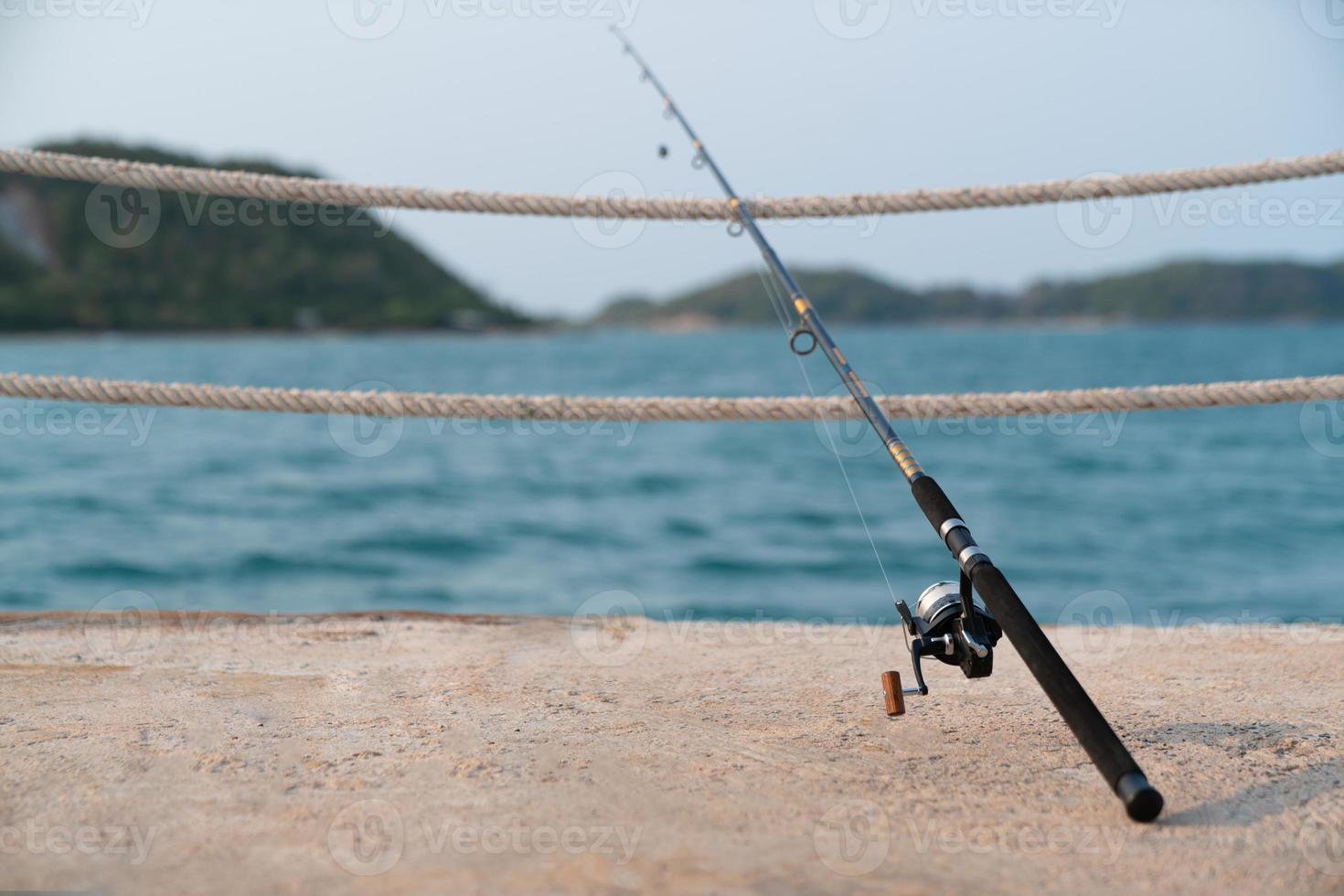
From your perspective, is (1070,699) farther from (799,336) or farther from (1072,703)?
(799,336)

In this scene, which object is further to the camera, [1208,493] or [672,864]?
[1208,493]

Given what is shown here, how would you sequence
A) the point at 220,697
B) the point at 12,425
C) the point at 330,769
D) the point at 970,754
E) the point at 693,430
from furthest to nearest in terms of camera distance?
the point at 693,430, the point at 12,425, the point at 220,697, the point at 970,754, the point at 330,769

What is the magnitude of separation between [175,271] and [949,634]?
6482cm

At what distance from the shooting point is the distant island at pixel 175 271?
56062 millimetres

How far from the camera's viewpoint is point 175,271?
5900cm

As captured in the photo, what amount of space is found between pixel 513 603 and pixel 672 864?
706cm

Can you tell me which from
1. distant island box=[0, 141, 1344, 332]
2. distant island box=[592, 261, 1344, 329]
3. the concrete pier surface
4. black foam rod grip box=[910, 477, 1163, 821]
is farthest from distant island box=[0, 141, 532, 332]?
black foam rod grip box=[910, 477, 1163, 821]

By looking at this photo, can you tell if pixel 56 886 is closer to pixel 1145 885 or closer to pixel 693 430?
pixel 1145 885

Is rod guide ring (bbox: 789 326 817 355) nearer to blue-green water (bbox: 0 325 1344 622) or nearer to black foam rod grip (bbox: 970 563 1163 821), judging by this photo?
black foam rod grip (bbox: 970 563 1163 821)

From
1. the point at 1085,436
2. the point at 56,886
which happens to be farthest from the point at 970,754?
the point at 1085,436

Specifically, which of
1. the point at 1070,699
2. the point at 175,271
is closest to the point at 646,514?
the point at 1070,699

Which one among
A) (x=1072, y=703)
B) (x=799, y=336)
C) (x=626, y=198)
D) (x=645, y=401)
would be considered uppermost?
(x=626, y=198)

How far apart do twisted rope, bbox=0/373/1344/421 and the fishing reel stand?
2.25ft

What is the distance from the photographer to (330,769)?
68.1 inches
